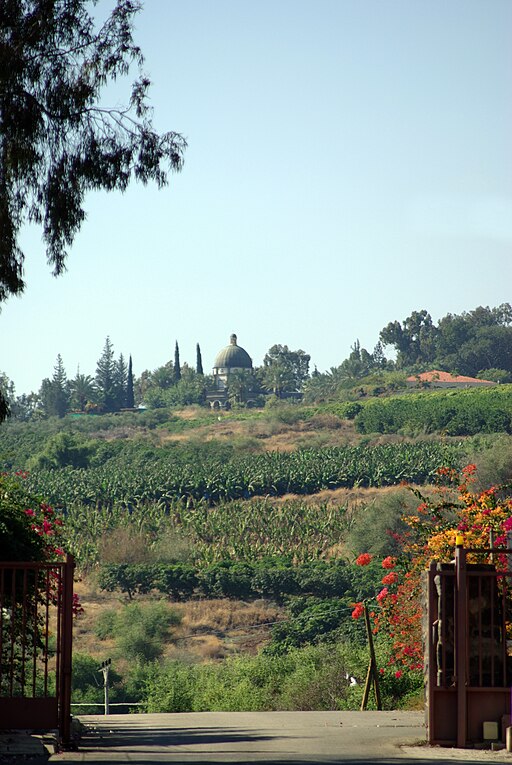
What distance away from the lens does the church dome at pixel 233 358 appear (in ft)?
465

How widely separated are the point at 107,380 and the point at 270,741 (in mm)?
116038

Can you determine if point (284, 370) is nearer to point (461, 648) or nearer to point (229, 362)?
point (229, 362)

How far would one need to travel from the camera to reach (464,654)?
419 inches

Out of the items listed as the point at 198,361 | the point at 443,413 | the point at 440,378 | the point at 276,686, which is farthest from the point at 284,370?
the point at 276,686

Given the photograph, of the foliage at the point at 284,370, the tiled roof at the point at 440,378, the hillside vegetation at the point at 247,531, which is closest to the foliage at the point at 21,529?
the hillside vegetation at the point at 247,531

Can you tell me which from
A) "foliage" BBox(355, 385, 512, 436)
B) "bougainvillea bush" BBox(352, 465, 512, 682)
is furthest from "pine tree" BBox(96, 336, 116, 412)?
"bougainvillea bush" BBox(352, 465, 512, 682)

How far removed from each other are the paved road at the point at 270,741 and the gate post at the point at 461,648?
355 millimetres

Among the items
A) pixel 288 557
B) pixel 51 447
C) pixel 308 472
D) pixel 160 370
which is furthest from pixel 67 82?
pixel 160 370

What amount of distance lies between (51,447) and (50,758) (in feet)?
256

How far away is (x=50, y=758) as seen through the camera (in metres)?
9.99

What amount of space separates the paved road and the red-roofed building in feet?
321

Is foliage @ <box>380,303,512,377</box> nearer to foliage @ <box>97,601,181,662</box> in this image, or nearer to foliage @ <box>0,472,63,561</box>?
foliage @ <box>97,601,181,662</box>

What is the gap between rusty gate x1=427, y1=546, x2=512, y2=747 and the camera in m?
10.6

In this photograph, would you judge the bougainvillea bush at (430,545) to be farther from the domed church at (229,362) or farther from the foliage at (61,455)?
the domed church at (229,362)
